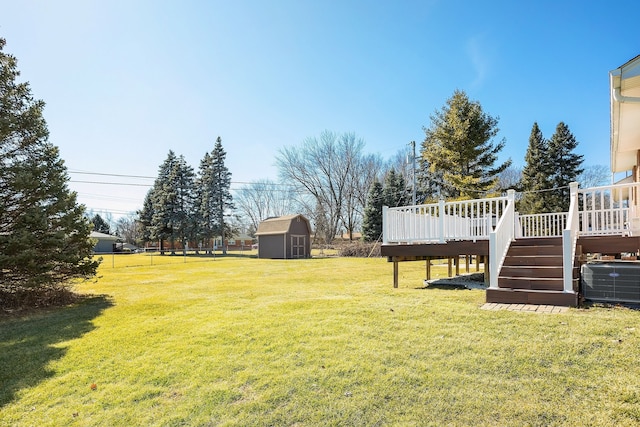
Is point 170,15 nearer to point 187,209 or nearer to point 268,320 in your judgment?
point 268,320

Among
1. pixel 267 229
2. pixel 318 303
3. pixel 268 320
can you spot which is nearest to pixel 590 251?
pixel 318 303

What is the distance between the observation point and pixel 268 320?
5.27 m

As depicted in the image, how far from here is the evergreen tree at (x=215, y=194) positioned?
1368 inches

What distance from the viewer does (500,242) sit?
6.28 meters

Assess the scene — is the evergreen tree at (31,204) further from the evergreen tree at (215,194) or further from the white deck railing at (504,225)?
the evergreen tree at (215,194)

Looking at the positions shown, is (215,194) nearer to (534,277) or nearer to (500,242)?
(500,242)

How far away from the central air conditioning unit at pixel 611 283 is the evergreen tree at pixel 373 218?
79.2ft

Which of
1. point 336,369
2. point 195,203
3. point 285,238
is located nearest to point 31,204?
point 336,369

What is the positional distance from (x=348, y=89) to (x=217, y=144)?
2168cm

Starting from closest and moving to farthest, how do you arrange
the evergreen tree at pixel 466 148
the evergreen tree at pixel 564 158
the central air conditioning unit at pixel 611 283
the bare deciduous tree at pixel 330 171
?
the central air conditioning unit at pixel 611 283 < the evergreen tree at pixel 466 148 < the evergreen tree at pixel 564 158 < the bare deciduous tree at pixel 330 171

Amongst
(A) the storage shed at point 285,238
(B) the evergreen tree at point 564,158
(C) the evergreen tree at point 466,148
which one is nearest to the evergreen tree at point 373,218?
(A) the storage shed at point 285,238

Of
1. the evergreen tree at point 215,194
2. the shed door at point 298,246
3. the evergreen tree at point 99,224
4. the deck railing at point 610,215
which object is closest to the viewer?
the deck railing at point 610,215

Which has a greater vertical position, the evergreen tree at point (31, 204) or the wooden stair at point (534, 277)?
the evergreen tree at point (31, 204)

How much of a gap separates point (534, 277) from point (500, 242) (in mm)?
→ 801
